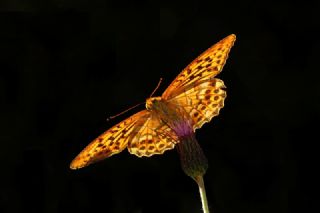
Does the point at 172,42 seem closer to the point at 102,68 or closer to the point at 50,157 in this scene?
the point at 102,68

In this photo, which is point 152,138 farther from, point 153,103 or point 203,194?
point 203,194

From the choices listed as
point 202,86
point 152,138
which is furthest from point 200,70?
point 152,138

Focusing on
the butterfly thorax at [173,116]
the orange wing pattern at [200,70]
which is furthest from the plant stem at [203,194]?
the orange wing pattern at [200,70]

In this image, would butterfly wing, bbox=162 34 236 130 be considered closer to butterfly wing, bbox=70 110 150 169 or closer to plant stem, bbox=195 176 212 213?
butterfly wing, bbox=70 110 150 169

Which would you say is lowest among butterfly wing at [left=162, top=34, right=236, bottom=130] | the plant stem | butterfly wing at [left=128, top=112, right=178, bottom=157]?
the plant stem

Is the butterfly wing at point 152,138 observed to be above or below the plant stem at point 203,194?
above

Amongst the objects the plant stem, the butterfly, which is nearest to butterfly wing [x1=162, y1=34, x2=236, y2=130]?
the butterfly

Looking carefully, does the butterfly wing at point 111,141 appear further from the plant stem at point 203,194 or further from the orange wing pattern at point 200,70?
the plant stem at point 203,194
